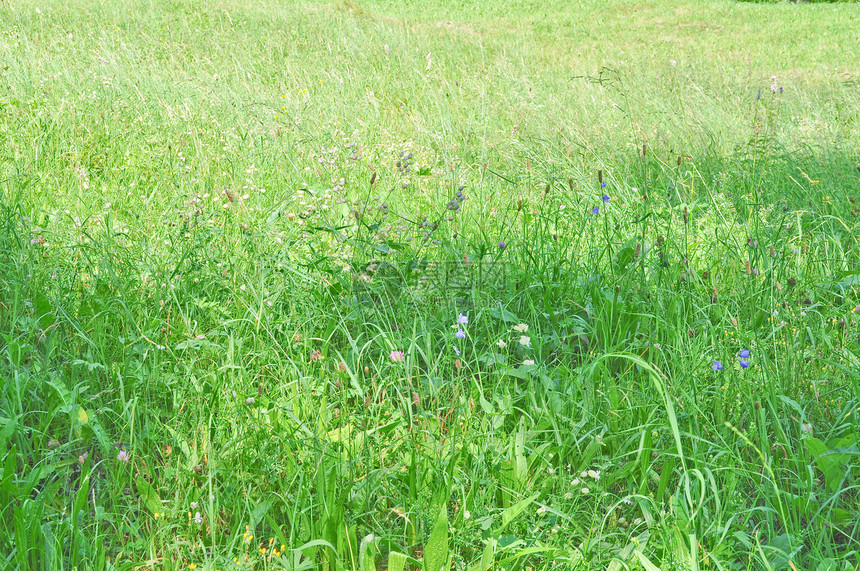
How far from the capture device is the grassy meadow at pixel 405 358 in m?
1.55

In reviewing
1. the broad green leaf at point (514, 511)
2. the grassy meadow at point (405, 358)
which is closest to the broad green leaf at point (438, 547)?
the grassy meadow at point (405, 358)

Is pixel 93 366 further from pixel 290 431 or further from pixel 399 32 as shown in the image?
pixel 399 32

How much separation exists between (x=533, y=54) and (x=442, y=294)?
796 cm

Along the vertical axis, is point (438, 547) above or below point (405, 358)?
below

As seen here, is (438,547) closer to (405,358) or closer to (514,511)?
(514,511)

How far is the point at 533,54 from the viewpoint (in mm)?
9516

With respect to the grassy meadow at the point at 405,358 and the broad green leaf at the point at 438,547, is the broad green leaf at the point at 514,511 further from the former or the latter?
the broad green leaf at the point at 438,547

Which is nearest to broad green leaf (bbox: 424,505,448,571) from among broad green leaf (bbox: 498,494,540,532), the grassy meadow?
the grassy meadow

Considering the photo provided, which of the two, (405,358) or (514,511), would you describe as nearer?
(514,511)

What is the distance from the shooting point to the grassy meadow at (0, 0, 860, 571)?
155cm

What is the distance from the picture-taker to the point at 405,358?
6.93 ft

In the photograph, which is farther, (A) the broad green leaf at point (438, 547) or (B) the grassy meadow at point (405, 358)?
(B) the grassy meadow at point (405, 358)

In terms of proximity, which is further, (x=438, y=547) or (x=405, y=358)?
(x=405, y=358)

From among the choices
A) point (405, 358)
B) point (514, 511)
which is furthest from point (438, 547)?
point (405, 358)
